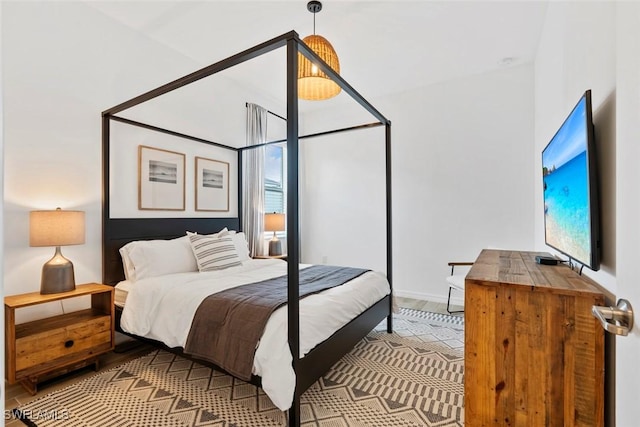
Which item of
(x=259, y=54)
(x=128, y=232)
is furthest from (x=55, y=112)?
(x=259, y=54)

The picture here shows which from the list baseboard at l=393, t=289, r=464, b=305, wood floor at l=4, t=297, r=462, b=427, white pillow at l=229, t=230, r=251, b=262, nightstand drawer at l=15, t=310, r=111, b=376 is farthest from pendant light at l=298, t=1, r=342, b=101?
baseboard at l=393, t=289, r=464, b=305

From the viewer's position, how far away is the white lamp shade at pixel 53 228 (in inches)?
84.3

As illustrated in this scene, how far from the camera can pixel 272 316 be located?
183 centimetres

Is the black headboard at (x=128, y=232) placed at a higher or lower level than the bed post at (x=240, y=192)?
lower

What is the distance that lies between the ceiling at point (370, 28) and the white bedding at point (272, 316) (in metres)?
2.31

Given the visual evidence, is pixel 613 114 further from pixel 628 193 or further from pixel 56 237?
pixel 56 237

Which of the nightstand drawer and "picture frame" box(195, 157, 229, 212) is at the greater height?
"picture frame" box(195, 157, 229, 212)

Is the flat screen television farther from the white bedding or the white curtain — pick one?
the white curtain

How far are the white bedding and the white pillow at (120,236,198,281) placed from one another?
0.12 metres

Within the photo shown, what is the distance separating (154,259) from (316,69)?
2.13 metres

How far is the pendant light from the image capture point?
2.41 metres

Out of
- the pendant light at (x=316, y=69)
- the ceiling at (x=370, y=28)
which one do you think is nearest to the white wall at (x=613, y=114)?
the ceiling at (x=370, y=28)

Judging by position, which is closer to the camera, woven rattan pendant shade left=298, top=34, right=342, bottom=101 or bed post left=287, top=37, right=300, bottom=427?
bed post left=287, top=37, right=300, bottom=427

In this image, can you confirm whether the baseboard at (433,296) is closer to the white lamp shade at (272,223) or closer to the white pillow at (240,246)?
the white lamp shade at (272,223)
